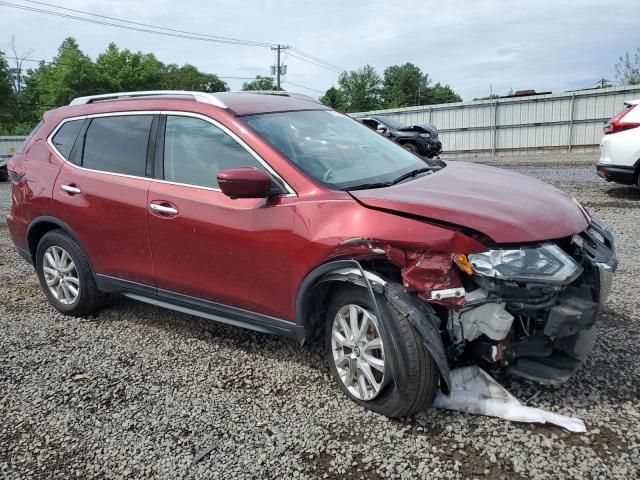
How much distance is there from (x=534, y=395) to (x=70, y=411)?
104 inches

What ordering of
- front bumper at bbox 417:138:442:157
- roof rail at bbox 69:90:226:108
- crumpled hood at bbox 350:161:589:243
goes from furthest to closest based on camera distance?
front bumper at bbox 417:138:442:157, roof rail at bbox 69:90:226:108, crumpled hood at bbox 350:161:589:243

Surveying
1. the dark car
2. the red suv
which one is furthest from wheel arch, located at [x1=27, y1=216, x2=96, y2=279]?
the dark car

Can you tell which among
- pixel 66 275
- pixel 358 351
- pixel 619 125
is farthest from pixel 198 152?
pixel 619 125

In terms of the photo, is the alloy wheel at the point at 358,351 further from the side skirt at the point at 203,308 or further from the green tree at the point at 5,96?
the green tree at the point at 5,96

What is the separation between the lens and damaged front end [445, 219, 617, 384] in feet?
8.30

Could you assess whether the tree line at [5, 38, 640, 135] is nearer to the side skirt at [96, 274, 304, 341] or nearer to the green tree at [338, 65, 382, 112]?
the green tree at [338, 65, 382, 112]

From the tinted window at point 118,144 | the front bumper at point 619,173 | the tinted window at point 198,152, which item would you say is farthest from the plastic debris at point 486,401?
the front bumper at point 619,173

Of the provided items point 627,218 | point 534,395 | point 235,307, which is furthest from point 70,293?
point 627,218

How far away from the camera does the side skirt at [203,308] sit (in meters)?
3.21

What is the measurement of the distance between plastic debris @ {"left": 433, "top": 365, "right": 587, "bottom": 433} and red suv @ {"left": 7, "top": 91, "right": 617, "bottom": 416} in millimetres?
100

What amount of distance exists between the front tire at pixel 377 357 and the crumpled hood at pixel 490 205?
0.51m

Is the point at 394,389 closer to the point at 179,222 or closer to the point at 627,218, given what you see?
the point at 179,222

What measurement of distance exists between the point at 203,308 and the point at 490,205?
197cm

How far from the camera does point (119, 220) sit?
3.86 meters
